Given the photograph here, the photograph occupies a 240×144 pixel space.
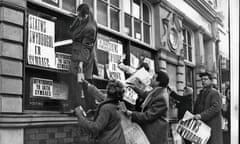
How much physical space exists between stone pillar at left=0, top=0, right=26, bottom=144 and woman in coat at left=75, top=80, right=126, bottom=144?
0.82 meters

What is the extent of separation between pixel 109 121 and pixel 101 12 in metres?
2.34

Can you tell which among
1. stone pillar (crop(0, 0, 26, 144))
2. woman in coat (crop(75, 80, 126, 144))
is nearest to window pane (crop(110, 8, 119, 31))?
stone pillar (crop(0, 0, 26, 144))

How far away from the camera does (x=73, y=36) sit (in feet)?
14.2

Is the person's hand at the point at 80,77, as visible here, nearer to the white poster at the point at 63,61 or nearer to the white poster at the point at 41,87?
the white poster at the point at 63,61

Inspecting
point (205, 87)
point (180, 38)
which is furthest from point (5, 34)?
point (180, 38)

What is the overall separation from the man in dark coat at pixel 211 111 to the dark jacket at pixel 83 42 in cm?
193

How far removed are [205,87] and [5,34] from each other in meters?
3.18

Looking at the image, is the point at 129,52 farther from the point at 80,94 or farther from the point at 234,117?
the point at 234,117

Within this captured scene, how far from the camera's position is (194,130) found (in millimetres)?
5133

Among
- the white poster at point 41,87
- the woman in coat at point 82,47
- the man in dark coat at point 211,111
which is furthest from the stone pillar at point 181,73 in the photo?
the white poster at point 41,87

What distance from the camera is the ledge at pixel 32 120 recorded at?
3.49m

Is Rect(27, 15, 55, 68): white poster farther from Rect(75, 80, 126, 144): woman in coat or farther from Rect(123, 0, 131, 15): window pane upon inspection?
Rect(123, 0, 131, 15): window pane

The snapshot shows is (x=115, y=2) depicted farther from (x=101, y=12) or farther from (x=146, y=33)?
(x=146, y=33)

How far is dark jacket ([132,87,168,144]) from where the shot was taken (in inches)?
152
